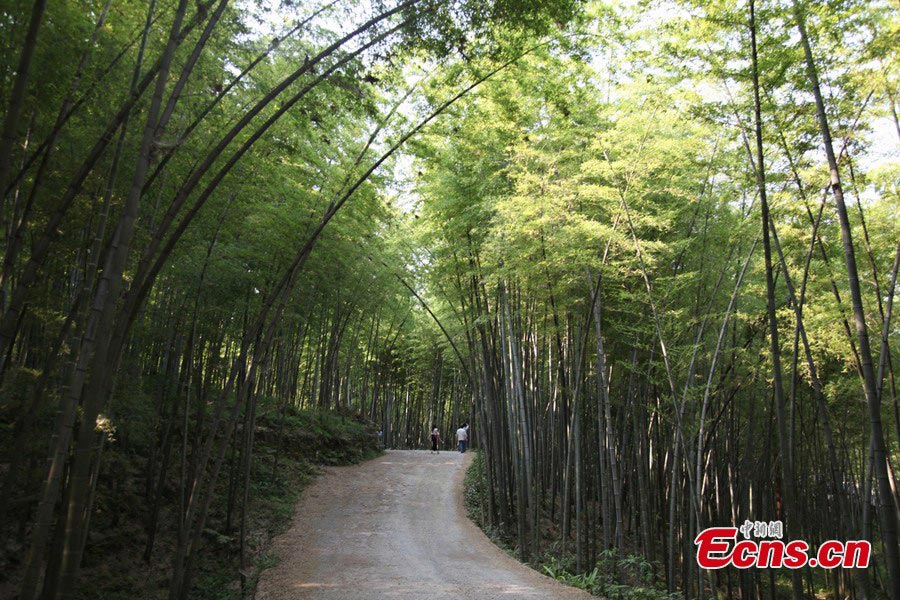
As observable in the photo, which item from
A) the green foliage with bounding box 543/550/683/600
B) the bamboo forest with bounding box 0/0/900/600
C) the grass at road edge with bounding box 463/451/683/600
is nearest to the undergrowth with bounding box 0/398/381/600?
the bamboo forest with bounding box 0/0/900/600

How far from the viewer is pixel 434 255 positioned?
8.77 meters

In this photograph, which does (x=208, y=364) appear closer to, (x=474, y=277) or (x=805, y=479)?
(x=474, y=277)

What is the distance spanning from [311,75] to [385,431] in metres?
14.9

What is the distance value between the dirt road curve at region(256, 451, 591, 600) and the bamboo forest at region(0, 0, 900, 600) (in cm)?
9

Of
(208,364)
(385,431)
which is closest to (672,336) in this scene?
(208,364)

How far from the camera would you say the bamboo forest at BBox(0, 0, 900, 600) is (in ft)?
11.8

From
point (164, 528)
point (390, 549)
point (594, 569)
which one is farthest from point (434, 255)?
point (164, 528)

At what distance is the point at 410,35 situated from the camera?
12.0ft

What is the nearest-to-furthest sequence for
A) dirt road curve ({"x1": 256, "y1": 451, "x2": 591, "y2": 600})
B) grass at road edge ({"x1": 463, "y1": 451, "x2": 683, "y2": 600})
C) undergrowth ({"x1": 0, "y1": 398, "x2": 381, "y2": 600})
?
dirt road curve ({"x1": 256, "y1": 451, "x2": 591, "y2": 600}) < grass at road edge ({"x1": 463, "y1": 451, "x2": 683, "y2": 600}) < undergrowth ({"x1": 0, "y1": 398, "x2": 381, "y2": 600})

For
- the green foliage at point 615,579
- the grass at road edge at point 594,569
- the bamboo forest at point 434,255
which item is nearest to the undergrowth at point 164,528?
the bamboo forest at point 434,255

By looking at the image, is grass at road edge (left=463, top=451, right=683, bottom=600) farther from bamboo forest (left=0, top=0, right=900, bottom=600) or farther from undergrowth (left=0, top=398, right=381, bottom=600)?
undergrowth (left=0, top=398, right=381, bottom=600)

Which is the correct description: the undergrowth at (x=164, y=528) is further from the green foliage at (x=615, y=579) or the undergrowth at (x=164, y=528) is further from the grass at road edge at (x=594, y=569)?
A: the green foliage at (x=615, y=579)

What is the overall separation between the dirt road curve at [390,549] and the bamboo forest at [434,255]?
9cm

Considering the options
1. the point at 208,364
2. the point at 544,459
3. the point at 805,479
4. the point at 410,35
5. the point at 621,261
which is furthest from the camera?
the point at 805,479
